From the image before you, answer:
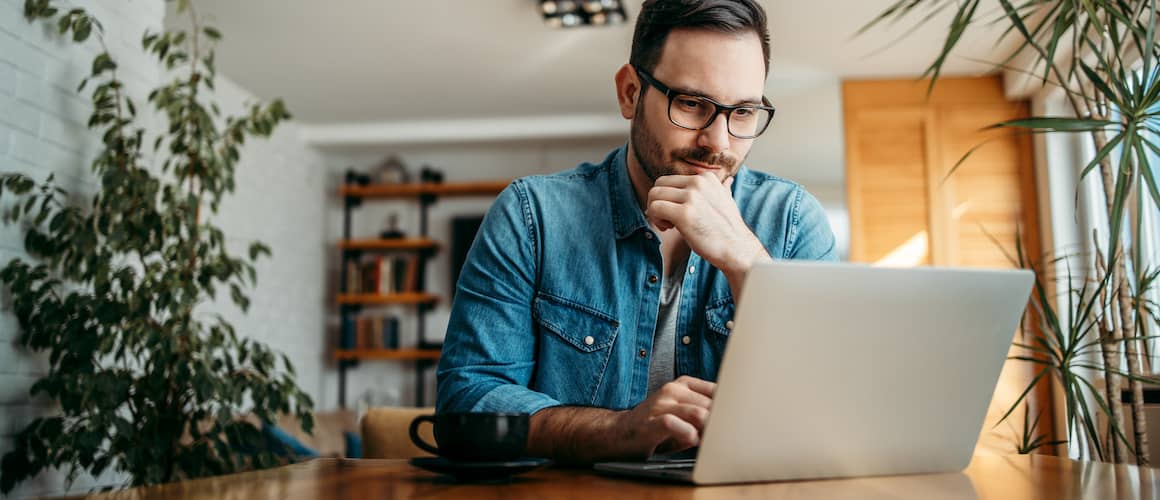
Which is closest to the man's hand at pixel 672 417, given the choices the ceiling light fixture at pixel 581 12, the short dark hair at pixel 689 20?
the short dark hair at pixel 689 20

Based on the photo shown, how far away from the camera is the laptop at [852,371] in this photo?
70cm

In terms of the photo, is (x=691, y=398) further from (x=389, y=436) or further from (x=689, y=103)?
(x=389, y=436)

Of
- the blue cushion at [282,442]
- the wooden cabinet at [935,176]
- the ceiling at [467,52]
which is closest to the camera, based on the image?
the blue cushion at [282,442]

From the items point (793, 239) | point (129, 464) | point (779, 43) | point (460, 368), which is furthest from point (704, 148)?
point (779, 43)

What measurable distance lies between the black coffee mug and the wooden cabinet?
4402 millimetres

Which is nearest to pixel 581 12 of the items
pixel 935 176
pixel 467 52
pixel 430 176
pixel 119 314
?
pixel 467 52

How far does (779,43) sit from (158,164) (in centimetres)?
295

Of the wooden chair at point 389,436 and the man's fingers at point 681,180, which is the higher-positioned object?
the man's fingers at point 681,180

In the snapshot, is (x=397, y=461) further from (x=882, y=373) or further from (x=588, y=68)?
(x=588, y=68)

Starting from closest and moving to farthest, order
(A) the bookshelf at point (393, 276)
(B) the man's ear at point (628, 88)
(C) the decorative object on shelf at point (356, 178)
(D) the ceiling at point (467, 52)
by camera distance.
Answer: (B) the man's ear at point (628, 88)
(D) the ceiling at point (467, 52)
(A) the bookshelf at point (393, 276)
(C) the decorative object on shelf at point (356, 178)

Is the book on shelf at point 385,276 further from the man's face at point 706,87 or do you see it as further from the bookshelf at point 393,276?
the man's face at point 706,87

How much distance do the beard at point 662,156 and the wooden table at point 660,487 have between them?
49 centimetres

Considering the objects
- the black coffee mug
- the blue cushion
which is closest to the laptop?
the black coffee mug

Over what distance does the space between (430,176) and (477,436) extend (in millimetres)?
5995
